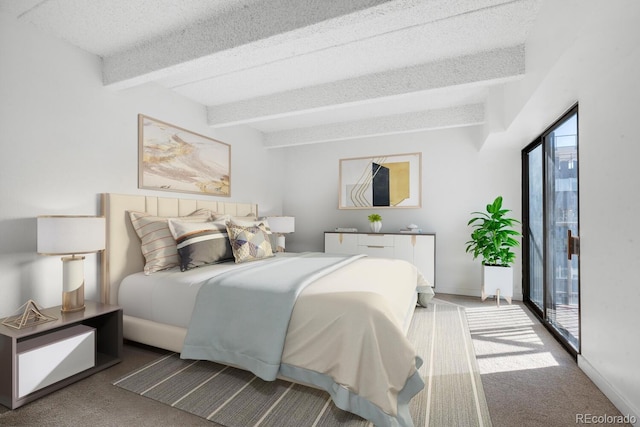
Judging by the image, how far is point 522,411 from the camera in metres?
1.73

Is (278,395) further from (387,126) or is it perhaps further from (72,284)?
(387,126)

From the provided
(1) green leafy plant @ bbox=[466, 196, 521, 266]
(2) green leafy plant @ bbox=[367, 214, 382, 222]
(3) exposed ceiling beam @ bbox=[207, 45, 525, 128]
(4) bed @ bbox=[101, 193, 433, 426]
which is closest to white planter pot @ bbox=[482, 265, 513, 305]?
(1) green leafy plant @ bbox=[466, 196, 521, 266]

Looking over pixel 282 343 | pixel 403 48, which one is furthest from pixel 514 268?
pixel 282 343

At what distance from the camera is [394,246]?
14.4 feet

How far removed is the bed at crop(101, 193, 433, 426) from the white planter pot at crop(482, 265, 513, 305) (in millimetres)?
1448

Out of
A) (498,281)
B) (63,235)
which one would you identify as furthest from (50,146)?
(498,281)

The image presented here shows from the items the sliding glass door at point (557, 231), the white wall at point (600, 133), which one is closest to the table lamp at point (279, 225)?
the white wall at point (600, 133)

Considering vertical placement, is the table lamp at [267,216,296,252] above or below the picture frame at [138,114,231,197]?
below

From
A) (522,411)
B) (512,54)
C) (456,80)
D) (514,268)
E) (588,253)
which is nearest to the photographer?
(522,411)

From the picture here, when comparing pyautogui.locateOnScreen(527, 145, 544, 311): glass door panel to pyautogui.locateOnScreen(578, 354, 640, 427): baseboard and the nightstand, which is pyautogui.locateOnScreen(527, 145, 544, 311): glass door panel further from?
the nightstand

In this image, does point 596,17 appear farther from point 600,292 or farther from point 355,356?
point 355,356

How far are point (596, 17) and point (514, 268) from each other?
3441mm

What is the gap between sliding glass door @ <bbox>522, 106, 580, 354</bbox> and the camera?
2.49 meters

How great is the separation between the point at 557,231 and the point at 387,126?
2.31 m
